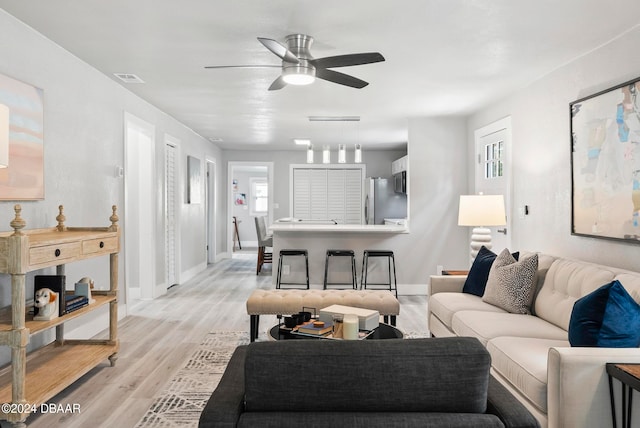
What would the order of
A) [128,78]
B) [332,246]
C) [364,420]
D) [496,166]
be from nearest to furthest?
[364,420]
[128,78]
[496,166]
[332,246]

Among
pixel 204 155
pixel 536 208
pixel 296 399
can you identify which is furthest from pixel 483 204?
pixel 204 155

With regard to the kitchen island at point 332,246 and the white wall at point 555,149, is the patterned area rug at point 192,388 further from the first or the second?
the white wall at point 555,149

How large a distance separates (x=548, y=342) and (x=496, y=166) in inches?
121

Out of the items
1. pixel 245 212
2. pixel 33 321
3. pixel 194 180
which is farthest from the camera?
pixel 245 212

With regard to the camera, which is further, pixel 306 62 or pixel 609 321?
pixel 306 62

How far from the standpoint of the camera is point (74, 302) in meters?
3.07

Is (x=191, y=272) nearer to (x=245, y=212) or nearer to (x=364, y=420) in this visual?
(x=245, y=212)

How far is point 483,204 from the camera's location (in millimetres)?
4512

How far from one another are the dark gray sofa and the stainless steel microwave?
7.23 m

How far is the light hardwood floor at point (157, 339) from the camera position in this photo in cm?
265

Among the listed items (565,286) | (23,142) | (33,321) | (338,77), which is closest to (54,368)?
(33,321)

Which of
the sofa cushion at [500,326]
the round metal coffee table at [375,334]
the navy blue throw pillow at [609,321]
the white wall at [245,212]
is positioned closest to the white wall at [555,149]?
the sofa cushion at [500,326]

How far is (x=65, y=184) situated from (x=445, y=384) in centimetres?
340

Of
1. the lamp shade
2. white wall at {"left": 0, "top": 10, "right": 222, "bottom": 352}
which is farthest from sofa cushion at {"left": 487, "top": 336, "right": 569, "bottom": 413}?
white wall at {"left": 0, "top": 10, "right": 222, "bottom": 352}
